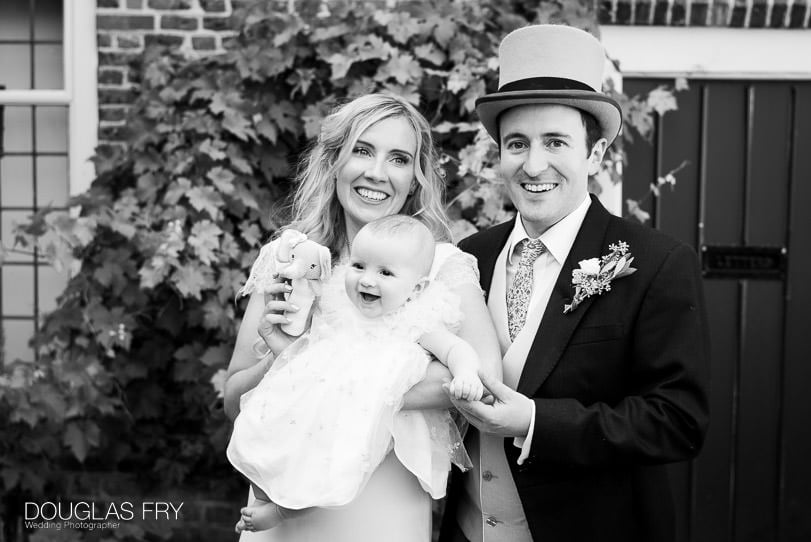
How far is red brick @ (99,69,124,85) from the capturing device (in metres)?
4.36

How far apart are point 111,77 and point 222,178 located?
947mm

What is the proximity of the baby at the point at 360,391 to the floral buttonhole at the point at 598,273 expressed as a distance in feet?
1.02

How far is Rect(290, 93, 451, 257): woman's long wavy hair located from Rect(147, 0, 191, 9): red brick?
216 centimetres

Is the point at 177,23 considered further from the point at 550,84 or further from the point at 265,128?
the point at 550,84

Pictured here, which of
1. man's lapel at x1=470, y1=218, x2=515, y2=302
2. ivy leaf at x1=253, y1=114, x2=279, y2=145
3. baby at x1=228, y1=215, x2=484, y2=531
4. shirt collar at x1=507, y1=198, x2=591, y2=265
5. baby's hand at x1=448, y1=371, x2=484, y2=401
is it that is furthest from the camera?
ivy leaf at x1=253, y1=114, x2=279, y2=145

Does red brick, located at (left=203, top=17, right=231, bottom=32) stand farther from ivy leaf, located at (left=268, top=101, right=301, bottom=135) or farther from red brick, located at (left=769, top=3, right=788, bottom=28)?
red brick, located at (left=769, top=3, right=788, bottom=28)

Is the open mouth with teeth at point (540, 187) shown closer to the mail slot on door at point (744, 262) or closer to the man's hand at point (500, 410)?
the man's hand at point (500, 410)

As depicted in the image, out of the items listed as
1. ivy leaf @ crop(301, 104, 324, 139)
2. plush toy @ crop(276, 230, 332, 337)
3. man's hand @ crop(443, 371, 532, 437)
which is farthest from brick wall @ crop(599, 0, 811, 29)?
man's hand @ crop(443, 371, 532, 437)

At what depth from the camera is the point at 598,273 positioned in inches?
84.1

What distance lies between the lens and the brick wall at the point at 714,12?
168 inches

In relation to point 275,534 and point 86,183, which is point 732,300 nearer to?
point 275,534

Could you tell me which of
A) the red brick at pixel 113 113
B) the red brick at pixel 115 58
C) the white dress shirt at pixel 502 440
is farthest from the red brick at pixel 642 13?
the red brick at pixel 113 113

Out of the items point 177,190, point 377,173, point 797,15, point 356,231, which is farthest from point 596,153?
point 797,15

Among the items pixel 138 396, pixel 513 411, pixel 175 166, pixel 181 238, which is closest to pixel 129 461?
pixel 138 396
